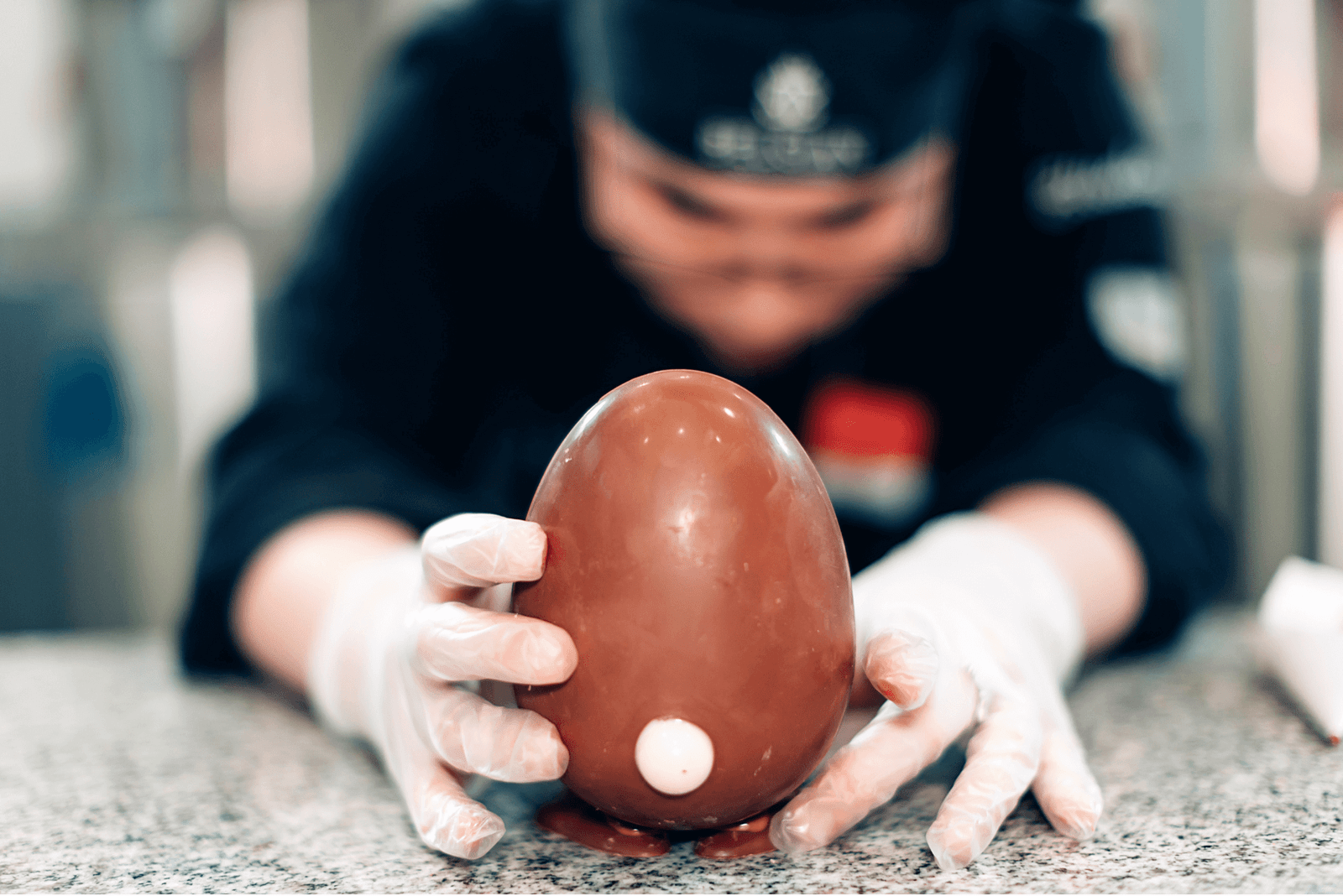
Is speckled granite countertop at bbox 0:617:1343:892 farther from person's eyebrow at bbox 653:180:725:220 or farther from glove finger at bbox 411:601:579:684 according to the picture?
person's eyebrow at bbox 653:180:725:220

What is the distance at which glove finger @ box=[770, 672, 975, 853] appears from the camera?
43cm

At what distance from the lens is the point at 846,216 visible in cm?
84

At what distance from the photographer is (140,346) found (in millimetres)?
1683

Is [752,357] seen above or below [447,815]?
above

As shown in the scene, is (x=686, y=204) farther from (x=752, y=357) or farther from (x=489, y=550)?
(x=489, y=550)

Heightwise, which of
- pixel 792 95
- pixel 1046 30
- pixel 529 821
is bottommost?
pixel 529 821

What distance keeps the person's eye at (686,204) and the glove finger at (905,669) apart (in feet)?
1.59

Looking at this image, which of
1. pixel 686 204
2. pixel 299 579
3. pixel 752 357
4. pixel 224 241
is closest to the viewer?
pixel 299 579

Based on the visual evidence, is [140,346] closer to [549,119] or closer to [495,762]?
[549,119]

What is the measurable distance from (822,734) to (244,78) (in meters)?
1.75

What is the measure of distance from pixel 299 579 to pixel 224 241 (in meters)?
1.23

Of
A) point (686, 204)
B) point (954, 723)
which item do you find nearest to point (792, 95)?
point (686, 204)

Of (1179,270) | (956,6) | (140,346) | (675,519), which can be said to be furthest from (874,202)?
(140,346)

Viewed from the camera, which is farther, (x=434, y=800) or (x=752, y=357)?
(x=752, y=357)
